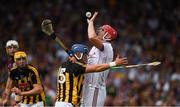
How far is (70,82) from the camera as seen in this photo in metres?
12.9

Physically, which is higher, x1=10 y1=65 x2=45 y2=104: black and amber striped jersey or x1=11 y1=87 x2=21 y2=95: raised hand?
x1=10 y1=65 x2=45 y2=104: black and amber striped jersey

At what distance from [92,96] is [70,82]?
822 mm

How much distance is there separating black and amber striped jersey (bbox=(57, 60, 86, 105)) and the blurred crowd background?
6.21 metres

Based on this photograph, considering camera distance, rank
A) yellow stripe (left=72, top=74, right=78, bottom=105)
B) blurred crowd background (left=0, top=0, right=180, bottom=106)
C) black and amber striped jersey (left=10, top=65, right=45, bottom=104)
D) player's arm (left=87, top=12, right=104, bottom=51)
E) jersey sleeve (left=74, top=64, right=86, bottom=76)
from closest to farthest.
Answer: jersey sleeve (left=74, top=64, right=86, bottom=76) → yellow stripe (left=72, top=74, right=78, bottom=105) → player's arm (left=87, top=12, right=104, bottom=51) → black and amber striped jersey (left=10, top=65, right=45, bottom=104) → blurred crowd background (left=0, top=0, right=180, bottom=106)

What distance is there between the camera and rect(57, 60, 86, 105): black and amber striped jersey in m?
12.9

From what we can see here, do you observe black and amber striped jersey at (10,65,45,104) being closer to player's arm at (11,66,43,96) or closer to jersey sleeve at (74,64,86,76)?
player's arm at (11,66,43,96)

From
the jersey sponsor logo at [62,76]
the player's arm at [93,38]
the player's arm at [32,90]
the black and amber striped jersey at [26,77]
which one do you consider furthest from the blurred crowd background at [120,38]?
Answer: the jersey sponsor logo at [62,76]

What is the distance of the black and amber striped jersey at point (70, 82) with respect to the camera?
12.9 meters

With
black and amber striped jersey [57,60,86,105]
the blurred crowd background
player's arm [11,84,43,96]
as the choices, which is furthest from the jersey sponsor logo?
the blurred crowd background

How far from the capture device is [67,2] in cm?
2484

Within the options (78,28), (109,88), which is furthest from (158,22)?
(109,88)

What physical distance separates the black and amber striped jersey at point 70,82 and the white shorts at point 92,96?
0.59 meters

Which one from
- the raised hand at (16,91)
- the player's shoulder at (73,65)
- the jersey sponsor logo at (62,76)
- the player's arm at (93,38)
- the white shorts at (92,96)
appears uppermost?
the player's arm at (93,38)

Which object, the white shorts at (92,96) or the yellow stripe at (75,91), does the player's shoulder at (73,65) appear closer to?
the yellow stripe at (75,91)
